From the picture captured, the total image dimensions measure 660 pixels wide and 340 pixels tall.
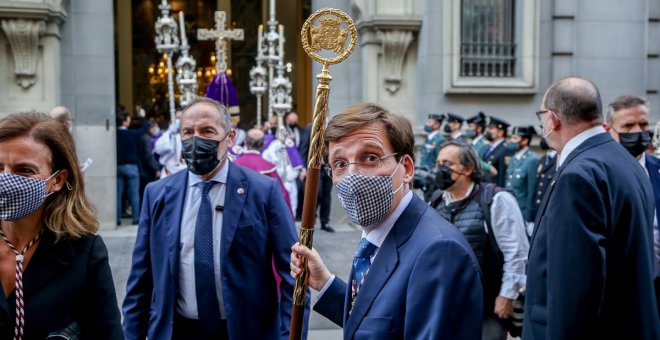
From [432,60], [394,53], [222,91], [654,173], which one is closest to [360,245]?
[654,173]

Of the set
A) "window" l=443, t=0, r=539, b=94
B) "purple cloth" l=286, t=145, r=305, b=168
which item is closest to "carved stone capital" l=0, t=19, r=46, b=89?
"purple cloth" l=286, t=145, r=305, b=168

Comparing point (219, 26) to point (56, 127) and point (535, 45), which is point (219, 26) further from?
point (56, 127)

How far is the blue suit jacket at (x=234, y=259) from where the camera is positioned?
14.0 feet

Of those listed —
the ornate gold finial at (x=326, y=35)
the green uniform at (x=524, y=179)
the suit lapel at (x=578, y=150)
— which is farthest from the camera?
the green uniform at (x=524, y=179)

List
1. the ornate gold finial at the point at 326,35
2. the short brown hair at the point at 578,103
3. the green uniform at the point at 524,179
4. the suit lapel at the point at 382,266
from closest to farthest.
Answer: the suit lapel at the point at 382,266
the ornate gold finial at the point at 326,35
the short brown hair at the point at 578,103
the green uniform at the point at 524,179

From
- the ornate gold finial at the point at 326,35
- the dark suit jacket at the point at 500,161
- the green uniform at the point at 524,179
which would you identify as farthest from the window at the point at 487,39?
the ornate gold finial at the point at 326,35

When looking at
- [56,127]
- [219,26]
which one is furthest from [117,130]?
[56,127]

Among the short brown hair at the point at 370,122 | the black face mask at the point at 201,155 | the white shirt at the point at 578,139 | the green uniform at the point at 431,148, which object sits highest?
the short brown hair at the point at 370,122

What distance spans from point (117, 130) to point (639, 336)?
12.7 meters

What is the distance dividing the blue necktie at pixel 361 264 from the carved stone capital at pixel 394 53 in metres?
A: 11.5

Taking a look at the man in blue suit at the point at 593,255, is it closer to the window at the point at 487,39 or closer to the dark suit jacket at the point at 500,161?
the dark suit jacket at the point at 500,161

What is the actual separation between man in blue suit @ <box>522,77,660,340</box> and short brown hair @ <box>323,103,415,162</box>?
1.03 m

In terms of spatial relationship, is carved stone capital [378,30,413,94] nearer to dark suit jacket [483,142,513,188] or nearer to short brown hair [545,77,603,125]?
dark suit jacket [483,142,513,188]

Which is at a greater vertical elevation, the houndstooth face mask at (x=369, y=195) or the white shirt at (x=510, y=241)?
the houndstooth face mask at (x=369, y=195)
